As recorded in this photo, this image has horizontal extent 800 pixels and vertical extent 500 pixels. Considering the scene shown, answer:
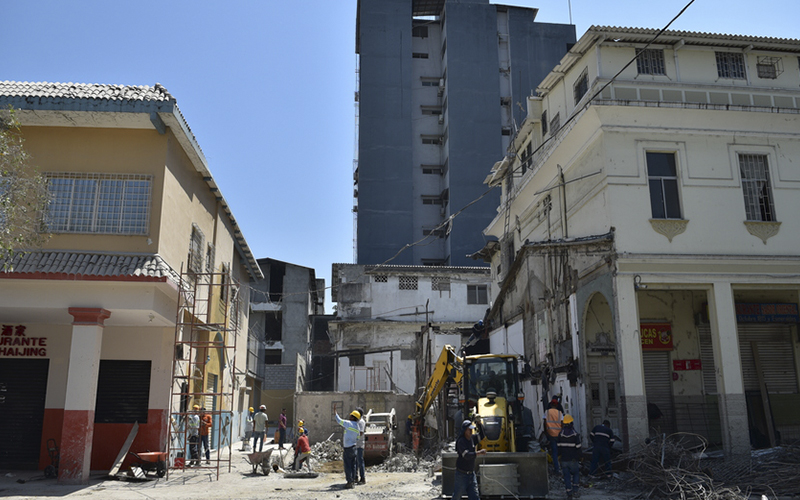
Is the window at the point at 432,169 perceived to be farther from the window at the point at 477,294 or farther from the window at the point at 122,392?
the window at the point at 122,392

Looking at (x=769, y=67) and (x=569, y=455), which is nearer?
(x=569, y=455)

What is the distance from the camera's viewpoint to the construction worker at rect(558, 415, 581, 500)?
13.3 m

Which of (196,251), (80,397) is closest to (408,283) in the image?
(196,251)

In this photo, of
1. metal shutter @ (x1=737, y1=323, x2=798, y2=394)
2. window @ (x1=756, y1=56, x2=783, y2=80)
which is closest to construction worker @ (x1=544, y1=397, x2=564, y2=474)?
metal shutter @ (x1=737, y1=323, x2=798, y2=394)

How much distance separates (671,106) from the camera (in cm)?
1816

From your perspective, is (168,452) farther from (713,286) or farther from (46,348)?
(713,286)

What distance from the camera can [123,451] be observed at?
16.6 m

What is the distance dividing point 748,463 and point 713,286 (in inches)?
195

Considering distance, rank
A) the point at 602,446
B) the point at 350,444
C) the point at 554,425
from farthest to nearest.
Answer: the point at 350,444, the point at 602,446, the point at 554,425

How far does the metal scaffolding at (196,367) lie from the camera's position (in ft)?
57.8

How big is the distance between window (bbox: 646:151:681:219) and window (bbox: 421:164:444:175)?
120 feet

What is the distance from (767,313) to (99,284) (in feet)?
62.3

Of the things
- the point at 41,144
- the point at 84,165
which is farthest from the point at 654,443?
the point at 41,144

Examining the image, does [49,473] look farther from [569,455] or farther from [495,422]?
[569,455]
